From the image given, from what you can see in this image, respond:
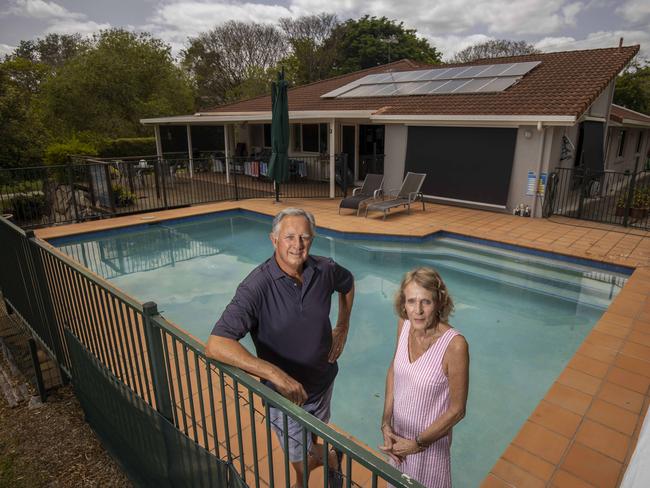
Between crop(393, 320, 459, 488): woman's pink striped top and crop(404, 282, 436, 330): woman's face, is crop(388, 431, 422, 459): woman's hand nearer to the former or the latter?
crop(393, 320, 459, 488): woman's pink striped top

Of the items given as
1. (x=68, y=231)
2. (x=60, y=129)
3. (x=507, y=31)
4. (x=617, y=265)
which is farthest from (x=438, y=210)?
(x=507, y=31)

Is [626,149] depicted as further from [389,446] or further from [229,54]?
[229,54]

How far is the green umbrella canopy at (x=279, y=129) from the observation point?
10.5 metres

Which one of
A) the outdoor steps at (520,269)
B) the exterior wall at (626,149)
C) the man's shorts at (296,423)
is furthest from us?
the exterior wall at (626,149)

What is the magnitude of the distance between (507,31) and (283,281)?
176 ft

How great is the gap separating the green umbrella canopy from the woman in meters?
9.17

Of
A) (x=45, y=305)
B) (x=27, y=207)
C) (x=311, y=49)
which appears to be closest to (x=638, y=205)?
(x=45, y=305)

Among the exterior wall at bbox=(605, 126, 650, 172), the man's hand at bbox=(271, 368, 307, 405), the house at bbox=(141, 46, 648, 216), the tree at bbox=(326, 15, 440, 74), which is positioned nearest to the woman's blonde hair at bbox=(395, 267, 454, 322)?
the man's hand at bbox=(271, 368, 307, 405)

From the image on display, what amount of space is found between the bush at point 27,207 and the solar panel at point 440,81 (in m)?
9.90

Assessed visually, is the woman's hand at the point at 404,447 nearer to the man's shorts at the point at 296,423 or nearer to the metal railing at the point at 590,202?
the man's shorts at the point at 296,423

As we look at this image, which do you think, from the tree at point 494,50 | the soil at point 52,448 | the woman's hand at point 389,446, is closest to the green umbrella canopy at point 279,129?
the soil at point 52,448

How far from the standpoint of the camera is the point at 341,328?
2430 mm

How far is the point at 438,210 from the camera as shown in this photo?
34.6 ft

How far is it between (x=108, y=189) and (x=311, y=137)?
8177 millimetres
